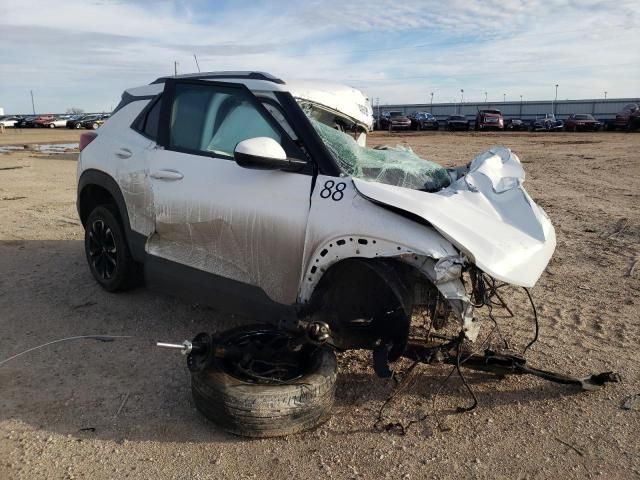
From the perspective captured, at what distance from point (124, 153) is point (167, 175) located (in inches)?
27.3

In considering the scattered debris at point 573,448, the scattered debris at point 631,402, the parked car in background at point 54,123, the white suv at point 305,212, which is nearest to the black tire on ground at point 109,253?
the white suv at point 305,212

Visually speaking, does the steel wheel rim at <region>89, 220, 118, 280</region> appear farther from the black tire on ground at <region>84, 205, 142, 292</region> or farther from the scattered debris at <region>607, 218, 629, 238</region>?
the scattered debris at <region>607, 218, 629, 238</region>

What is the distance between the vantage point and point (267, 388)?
301cm

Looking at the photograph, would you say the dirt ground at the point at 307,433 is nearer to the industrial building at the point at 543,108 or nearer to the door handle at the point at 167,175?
the door handle at the point at 167,175

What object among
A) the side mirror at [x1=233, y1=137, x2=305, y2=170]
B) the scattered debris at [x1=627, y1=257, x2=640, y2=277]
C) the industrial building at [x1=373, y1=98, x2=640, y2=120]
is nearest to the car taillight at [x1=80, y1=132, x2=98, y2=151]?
the side mirror at [x1=233, y1=137, x2=305, y2=170]

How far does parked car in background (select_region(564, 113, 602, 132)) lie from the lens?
38344 millimetres

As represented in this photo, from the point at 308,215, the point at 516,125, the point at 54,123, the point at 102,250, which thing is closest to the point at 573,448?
the point at 308,215

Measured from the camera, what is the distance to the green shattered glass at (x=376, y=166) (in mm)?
3518

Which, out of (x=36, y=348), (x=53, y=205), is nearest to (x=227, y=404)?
(x=36, y=348)

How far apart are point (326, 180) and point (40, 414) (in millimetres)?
2116

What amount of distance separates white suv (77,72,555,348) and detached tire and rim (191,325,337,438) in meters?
0.23

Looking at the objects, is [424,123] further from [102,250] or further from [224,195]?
[224,195]

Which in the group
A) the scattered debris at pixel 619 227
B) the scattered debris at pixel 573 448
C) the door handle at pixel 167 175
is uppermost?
the door handle at pixel 167 175

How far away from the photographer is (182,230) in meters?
3.94
